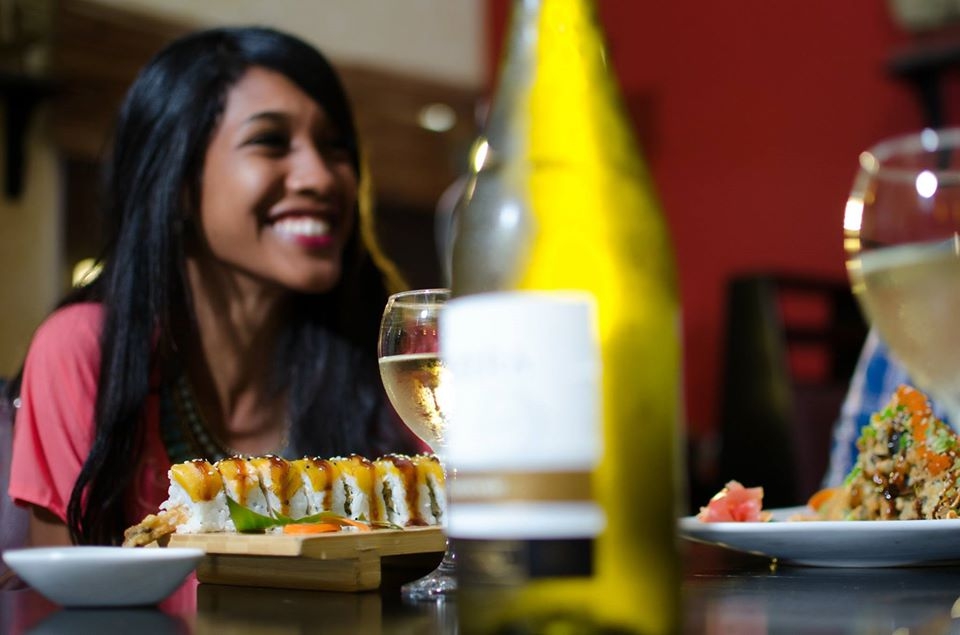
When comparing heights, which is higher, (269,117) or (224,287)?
(269,117)

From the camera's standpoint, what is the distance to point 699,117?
4566 mm

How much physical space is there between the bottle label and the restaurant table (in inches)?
4.9

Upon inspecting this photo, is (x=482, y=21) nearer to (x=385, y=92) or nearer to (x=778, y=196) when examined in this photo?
(x=385, y=92)

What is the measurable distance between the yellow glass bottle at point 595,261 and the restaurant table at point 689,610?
0.09 metres

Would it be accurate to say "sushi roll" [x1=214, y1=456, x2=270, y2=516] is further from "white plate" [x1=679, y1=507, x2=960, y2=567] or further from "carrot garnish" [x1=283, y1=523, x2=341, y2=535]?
"white plate" [x1=679, y1=507, x2=960, y2=567]

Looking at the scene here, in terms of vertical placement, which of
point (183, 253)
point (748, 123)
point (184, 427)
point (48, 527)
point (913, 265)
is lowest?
point (48, 527)

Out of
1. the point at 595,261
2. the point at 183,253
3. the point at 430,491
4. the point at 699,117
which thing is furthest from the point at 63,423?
the point at 699,117

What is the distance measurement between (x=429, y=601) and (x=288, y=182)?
3.69ft

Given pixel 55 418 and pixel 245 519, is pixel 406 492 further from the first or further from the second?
pixel 55 418

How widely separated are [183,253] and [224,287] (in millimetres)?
131

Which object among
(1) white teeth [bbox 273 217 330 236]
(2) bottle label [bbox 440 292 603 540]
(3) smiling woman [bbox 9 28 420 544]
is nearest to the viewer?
(2) bottle label [bbox 440 292 603 540]

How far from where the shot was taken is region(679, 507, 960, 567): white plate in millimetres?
756

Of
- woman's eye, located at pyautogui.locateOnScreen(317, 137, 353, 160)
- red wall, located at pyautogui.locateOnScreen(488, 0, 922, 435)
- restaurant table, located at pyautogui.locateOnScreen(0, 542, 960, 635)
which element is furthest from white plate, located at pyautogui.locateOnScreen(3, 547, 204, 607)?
red wall, located at pyautogui.locateOnScreen(488, 0, 922, 435)

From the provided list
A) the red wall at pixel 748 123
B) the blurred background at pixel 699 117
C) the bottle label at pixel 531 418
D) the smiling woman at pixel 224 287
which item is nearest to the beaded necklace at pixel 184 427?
the smiling woman at pixel 224 287
